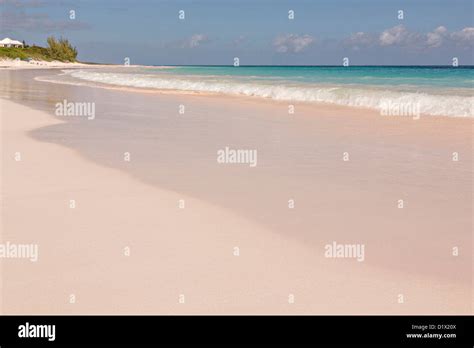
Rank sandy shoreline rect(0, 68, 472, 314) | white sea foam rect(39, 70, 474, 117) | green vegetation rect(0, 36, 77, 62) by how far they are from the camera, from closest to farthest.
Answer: sandy shoreline rect(0, 68, 472, 314) → white sea foam rect(39, 70, 474, 117) → green vegetation rect(0, 36, 77, 62)

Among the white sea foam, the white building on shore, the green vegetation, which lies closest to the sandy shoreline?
the white sea foam

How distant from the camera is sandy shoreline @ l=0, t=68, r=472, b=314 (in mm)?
3854

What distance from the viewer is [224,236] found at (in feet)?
16.7

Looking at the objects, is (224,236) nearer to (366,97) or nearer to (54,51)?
(366,97)

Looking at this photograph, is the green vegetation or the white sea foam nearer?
the white sea foam

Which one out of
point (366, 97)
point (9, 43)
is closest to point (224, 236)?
point (366, 97)

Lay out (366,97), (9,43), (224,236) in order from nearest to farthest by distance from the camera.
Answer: (224,236), (366,97), (9,43)

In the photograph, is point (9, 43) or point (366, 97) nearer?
point (366, 97)

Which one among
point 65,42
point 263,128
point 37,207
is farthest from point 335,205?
point 65,42

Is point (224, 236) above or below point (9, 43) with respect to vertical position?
below

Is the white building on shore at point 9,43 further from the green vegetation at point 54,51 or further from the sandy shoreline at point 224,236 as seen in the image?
the sandy shoreline at point 224,236

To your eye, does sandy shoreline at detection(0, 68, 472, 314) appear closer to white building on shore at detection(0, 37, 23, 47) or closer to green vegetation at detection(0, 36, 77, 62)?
green vegetation at detection(0, 36, 77, 62)

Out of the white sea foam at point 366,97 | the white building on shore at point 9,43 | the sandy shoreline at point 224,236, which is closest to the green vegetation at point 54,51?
the white building on shore at point 9,43

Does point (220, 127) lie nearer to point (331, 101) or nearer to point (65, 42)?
point (331, 101)
